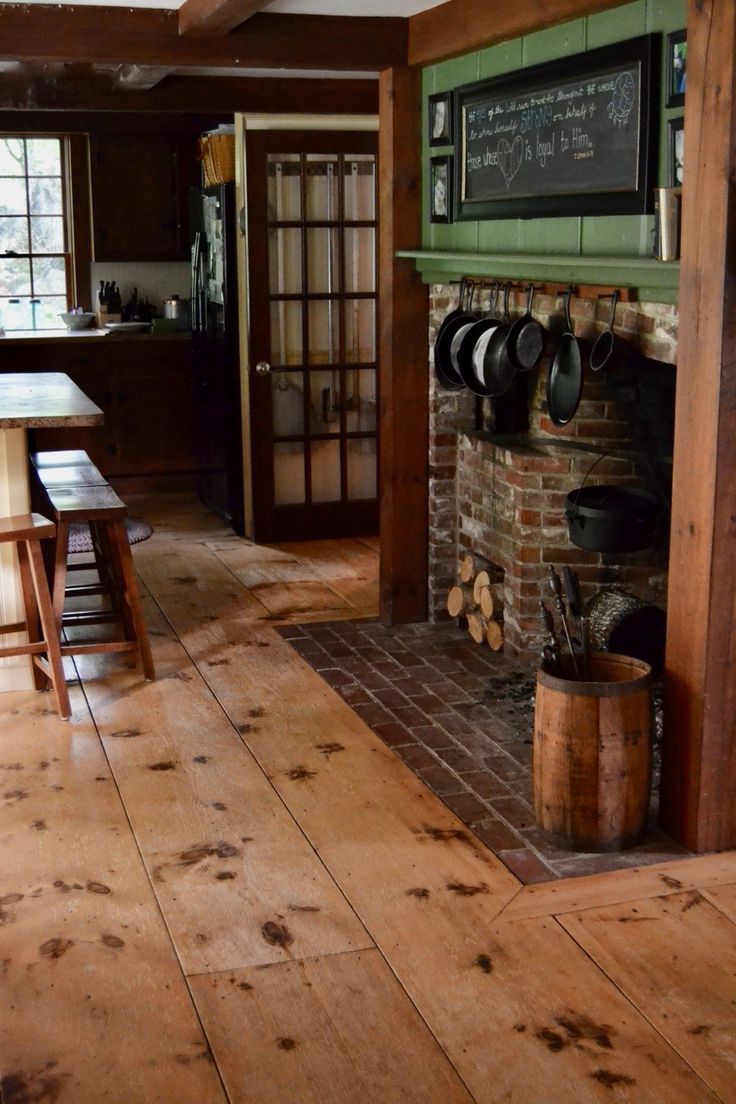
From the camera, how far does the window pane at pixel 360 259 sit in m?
6.70

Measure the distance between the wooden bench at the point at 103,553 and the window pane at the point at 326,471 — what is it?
177 centimetres

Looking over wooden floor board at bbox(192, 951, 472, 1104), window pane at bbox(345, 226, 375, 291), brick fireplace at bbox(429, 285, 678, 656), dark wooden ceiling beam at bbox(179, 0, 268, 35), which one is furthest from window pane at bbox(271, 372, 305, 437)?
wooden floor board at bbox(192, 951, 472, 1104)

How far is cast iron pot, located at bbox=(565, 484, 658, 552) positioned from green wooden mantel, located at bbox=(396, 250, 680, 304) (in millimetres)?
708

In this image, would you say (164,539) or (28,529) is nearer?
(28,529)

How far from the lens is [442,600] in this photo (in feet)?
17.9

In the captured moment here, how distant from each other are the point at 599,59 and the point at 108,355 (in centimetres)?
460

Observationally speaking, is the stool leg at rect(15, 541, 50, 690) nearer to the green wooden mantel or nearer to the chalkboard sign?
the green wooden mantel

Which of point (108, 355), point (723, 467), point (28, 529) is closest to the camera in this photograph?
point (723, 467)

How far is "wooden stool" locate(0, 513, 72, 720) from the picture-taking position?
14.2 ft

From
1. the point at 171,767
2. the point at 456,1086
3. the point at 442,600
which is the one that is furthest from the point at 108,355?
the point at 456,1086

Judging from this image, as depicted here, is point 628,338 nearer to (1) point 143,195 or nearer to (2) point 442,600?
(2) point 442,600

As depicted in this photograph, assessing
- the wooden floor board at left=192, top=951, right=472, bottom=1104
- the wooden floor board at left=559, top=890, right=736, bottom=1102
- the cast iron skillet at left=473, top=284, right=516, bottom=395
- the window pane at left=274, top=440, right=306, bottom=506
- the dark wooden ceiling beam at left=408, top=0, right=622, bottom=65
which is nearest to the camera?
the wooden floor board at left=192, top=951, right=472, bottom=1104

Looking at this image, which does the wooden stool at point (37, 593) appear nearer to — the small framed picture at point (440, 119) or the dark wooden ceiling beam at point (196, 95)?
the small framed picture at point (440, 119)

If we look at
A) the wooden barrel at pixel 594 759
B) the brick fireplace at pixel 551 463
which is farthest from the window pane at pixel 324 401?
the wooden barrel at pixel 594 759
